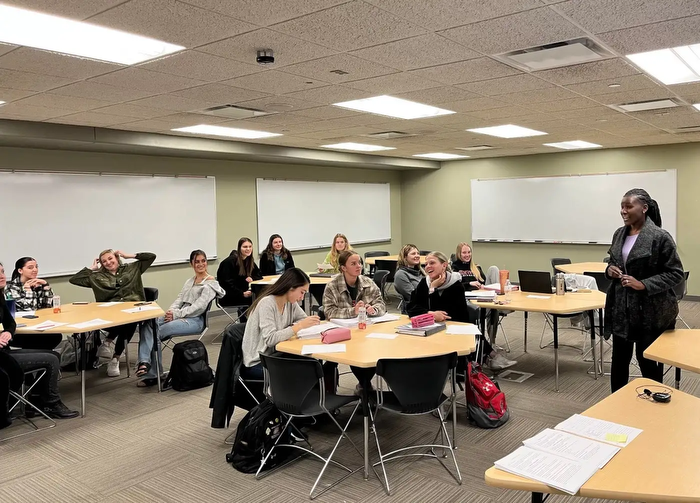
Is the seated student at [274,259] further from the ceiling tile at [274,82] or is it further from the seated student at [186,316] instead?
the ceiling tile at [274,82]

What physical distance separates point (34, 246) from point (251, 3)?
569 cm

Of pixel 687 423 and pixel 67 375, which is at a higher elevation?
pixel 687 423

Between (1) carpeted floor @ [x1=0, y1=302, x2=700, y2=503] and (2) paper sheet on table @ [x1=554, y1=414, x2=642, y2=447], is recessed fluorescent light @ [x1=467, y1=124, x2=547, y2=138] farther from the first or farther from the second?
(2) paper sheet on table @ [x1=554, y1=414, x2=642, y2=447]

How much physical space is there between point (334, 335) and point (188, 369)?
2068mm

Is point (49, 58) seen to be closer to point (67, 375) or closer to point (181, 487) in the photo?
point (181, 487)

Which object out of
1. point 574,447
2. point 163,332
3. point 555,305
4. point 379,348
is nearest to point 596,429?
point 574,447

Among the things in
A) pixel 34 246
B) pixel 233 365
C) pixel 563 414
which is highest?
pixel 34 246

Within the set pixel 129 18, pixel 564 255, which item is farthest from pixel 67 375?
pixel 564 255

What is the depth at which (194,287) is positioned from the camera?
19.7ft

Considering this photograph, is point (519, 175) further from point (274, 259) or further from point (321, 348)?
point (321, 348)

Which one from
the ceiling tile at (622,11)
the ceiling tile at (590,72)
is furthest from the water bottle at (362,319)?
the ceiling tile at (622,11)

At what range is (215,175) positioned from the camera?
924 centimetres

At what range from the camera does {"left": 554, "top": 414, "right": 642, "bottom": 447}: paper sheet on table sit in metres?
2.05

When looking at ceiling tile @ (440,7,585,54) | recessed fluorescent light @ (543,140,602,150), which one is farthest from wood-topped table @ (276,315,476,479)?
recessed fluorescent light @ (543,140,602,150)
